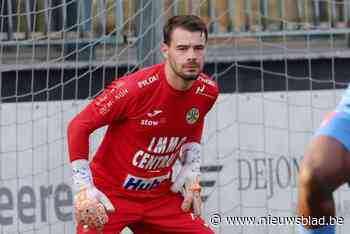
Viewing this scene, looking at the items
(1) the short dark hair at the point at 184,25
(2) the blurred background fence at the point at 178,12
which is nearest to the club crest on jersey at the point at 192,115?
(1) the short dark hair at the point at 184,25

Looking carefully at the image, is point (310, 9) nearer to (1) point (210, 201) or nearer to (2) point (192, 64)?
(1) point (210, 201)

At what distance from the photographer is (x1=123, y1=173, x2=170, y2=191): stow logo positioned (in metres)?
5.34

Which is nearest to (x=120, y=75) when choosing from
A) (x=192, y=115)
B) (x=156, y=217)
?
(x=192, y=115)

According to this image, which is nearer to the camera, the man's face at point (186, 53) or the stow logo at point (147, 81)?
the man's face at point (186, 53)

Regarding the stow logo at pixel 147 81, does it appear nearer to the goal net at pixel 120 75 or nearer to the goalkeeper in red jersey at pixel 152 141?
the goalkeeper in red jersey at pixel 152 141

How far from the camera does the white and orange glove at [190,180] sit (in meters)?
5.32

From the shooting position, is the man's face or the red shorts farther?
the red shorts

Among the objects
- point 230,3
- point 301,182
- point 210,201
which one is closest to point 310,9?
point 230,3

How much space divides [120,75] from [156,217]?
1590mm

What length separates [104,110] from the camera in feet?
16.8

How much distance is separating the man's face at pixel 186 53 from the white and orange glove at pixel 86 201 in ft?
2.27

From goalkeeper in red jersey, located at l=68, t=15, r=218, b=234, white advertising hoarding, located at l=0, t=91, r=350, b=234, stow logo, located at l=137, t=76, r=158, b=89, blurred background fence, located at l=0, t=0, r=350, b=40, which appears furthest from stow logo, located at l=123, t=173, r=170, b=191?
blurred background fence, located at l=0, t=0, r=350, b=40

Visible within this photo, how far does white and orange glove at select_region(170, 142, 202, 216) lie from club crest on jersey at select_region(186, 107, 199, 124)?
150 mm

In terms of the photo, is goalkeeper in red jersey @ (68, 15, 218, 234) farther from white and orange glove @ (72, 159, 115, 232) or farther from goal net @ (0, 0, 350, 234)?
goal net @ (0, 0, 350, 234)
